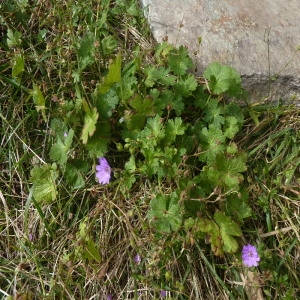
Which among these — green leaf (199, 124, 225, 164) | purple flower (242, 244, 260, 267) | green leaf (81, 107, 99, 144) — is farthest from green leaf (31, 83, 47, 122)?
purple flower (242, 244, 260, 267)

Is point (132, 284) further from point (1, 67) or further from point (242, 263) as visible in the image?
point (1, 67)

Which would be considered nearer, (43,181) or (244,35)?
(43,181)

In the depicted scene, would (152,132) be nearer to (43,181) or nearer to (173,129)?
(173,129)

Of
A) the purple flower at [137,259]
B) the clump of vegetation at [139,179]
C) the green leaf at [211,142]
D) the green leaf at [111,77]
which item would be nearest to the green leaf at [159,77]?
the clump of vegetation at [139,179]

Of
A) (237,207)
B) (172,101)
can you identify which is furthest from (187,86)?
(237,207)

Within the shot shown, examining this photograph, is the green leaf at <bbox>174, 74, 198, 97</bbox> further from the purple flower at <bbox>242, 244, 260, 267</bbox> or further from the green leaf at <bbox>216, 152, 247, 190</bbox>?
the purple flower at <bbox>242, 244, 260, 267</bbox>

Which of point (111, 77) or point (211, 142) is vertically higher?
point (111, 77)

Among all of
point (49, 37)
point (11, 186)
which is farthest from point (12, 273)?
point (49, 37)
